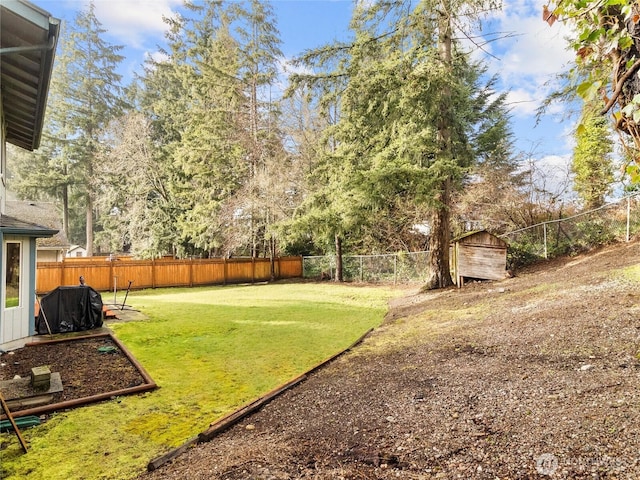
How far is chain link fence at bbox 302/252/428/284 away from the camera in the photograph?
1495 cm

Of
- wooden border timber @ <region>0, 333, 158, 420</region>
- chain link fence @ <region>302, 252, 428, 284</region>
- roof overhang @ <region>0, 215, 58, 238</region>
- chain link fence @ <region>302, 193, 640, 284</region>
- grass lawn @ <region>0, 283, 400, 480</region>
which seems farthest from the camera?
chain link fence @ <region>302, 252, 428, 284</region>

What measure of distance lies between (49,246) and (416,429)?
2218 cm

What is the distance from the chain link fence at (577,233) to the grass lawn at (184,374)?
535cm

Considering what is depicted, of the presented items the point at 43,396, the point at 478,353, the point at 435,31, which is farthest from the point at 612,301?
the point at 435,31

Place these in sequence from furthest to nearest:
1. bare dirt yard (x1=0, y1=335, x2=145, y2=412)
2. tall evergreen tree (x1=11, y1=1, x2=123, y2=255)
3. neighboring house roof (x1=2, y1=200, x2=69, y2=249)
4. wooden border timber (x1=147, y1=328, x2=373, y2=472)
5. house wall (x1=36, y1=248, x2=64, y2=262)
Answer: tall evergreen tree (x1=11, y1=1, x2=123, y2=255) < house wall (x1=36, y1=248, x2=64, y2=262) < neighboring house roof (x1=2, y1=200, x2=69, y2=249) < bare dirt yard (x1=0, y1=335, x2=145, y2=412) < wooden border timber (x1=147, y1=328, x2=373, y2=472)

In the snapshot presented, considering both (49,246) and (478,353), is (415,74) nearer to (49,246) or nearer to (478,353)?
(478,353)

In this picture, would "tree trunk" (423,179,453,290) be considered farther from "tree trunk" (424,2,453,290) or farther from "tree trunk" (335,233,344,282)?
"tree trunk" (335,233,344,282)

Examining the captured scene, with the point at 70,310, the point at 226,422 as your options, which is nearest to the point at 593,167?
the point at 226,422

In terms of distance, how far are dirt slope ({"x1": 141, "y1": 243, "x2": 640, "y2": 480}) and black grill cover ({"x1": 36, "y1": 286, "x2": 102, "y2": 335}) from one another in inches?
226

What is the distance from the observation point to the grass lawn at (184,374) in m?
2.94

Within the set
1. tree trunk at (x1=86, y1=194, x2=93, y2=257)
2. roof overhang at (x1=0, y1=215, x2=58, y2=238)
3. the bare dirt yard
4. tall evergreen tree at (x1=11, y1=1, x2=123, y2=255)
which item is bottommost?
the bare dirt yard

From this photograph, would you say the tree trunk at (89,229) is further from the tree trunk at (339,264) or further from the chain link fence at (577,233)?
the chain link fence at (577,233)

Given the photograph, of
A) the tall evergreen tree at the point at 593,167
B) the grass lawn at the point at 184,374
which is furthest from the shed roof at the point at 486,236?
the tall evergreen tree at the point at 593,167

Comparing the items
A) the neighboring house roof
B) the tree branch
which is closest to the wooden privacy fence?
the neighboring house roof
